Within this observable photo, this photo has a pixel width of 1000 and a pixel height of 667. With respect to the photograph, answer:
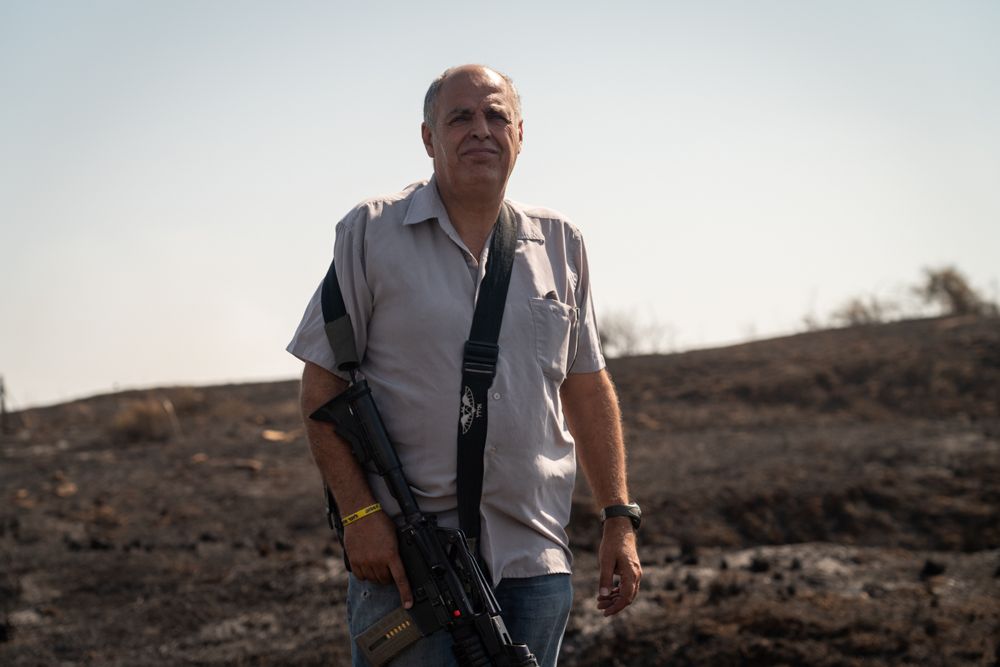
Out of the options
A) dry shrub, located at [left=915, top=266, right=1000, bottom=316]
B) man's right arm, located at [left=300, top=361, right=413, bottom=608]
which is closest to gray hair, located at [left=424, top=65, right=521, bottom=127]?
man's right arm, located at [left=300, top=361, right=413, bottom=608]

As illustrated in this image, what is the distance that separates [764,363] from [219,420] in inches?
327

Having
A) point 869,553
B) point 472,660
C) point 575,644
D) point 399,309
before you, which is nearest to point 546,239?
point 399,309

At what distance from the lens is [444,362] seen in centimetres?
274

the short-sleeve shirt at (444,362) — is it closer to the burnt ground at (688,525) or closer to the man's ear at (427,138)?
the man's ear at (427,138)

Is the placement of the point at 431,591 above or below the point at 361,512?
below

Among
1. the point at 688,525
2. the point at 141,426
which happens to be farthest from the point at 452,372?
the point at 141,426

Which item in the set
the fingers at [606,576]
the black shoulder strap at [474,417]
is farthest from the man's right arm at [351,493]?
the fingers at [606,576]

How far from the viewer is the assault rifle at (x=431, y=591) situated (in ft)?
8.59

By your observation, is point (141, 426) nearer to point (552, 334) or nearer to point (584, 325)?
point (584, 325)

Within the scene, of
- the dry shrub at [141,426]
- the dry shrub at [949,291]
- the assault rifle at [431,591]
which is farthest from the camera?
the dry shrub at [949,291]

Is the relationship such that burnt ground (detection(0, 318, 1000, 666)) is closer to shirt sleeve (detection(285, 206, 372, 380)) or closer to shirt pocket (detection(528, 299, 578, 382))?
shirt pocket (detection(528, 299, 578, 382))

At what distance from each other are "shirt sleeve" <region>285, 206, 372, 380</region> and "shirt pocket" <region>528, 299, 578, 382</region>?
44 centimetres

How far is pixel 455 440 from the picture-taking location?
8.95 feet

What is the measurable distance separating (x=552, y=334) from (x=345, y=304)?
1.81 feet
